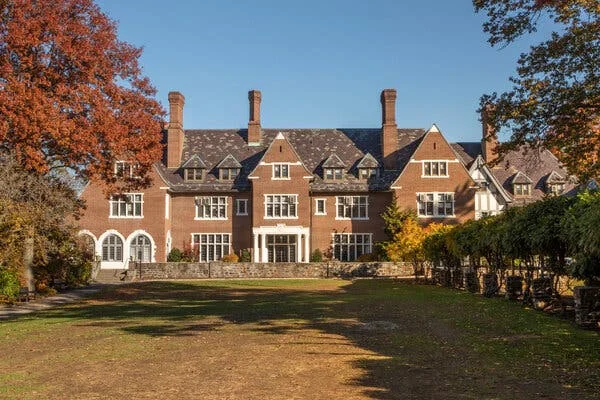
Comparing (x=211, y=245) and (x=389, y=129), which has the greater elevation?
(x=389, y=129)

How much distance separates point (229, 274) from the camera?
4197 cm

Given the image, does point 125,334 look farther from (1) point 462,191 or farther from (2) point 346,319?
(1) point 462,191

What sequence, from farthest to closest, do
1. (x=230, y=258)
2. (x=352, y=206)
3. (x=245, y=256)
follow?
(x=352, y=206) < (x=245, y=256) < (x=230, y=258)

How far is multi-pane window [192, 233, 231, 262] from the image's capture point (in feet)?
161

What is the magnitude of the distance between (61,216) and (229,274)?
1682 cm

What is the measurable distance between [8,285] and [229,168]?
27733 millimetres

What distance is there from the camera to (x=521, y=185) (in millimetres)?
50875

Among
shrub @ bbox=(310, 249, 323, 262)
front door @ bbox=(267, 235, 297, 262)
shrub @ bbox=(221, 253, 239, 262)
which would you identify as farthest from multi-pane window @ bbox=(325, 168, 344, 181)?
shrub @ bbox=(221, 253, 239, 262)

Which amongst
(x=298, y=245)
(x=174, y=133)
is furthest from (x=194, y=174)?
(x=298, y=245)

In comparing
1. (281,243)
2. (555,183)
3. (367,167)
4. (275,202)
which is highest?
(367,167)

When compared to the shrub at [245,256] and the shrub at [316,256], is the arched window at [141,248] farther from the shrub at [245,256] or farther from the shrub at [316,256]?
the shrub at [316,256]

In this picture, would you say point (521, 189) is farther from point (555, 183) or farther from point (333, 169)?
point (333, 169)

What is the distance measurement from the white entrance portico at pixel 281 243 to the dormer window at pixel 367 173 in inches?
254

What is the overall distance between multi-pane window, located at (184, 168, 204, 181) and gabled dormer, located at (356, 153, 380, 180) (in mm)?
12713
